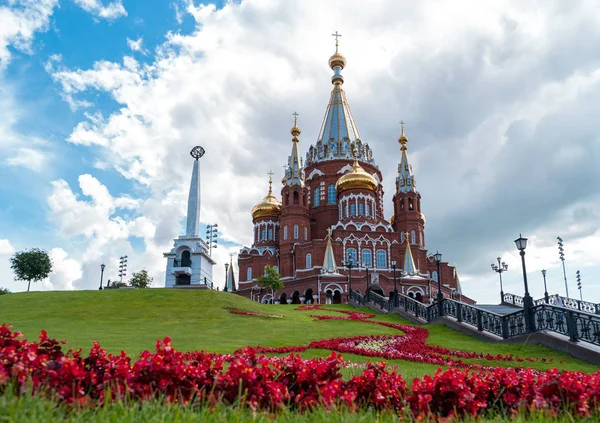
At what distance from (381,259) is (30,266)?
37.9 m

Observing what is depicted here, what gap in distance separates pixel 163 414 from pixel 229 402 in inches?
41.1

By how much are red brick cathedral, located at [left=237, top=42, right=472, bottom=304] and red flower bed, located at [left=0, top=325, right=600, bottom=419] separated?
126 feet

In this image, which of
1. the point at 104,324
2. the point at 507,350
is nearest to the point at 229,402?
the point at 507,350

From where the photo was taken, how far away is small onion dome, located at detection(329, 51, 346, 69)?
68.1 m

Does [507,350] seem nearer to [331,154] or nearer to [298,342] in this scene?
[298,342]

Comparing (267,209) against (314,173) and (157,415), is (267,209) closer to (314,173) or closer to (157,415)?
(314,173)

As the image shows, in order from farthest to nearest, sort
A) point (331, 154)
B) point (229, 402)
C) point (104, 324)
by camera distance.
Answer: point (331, 154) → point (104, 324) → point (229, 402)

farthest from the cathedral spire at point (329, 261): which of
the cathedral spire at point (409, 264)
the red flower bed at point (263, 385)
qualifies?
the red flower bed at point (263, 385)

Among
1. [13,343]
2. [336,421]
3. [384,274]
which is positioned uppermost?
[384,274]

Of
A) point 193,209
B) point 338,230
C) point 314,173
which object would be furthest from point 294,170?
point 193,209

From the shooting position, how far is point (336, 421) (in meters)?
4.10

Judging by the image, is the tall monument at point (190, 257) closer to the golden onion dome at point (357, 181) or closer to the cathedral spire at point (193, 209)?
the cathedral spire at point (193, 209)

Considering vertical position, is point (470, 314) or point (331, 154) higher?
point (331, 154)

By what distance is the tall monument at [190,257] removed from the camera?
4250cm
